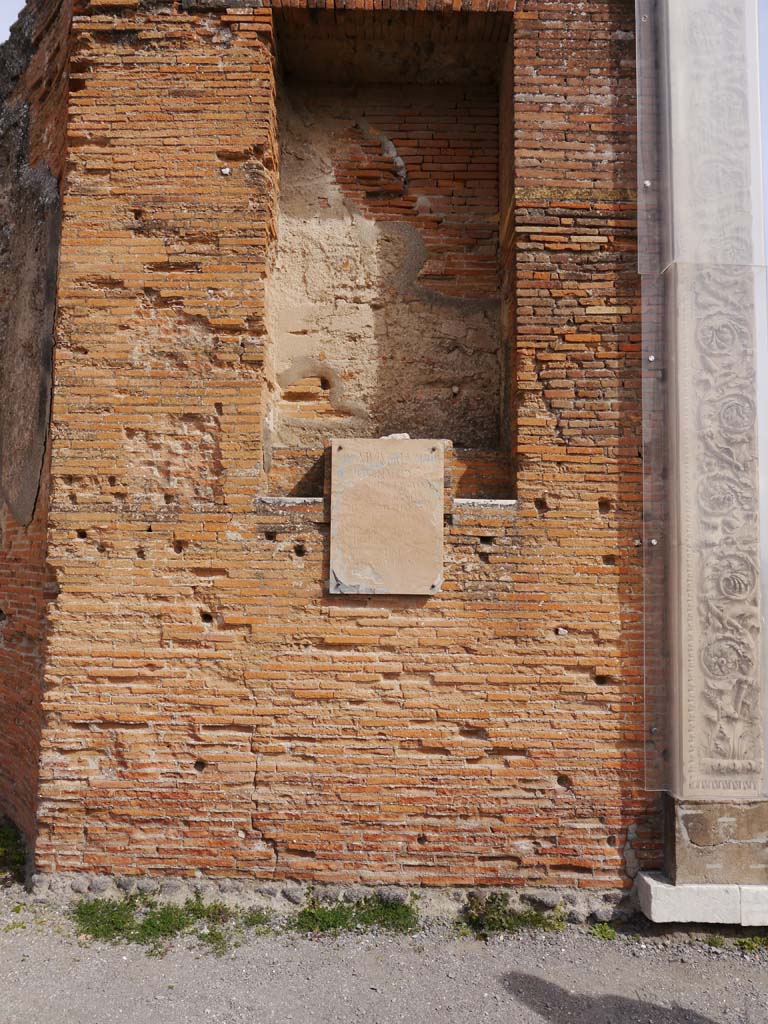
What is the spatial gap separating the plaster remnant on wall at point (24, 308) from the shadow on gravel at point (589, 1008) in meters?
4.15

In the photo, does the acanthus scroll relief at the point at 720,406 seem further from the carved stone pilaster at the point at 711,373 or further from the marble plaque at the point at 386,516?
the marble plaque at the point at 386,516

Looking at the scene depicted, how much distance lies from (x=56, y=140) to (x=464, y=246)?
2978 millimetres

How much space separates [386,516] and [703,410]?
1.93m

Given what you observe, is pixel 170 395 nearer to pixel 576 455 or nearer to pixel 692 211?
pixel 576 455

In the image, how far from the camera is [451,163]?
487 centimetres

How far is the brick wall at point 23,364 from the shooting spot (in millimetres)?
4652

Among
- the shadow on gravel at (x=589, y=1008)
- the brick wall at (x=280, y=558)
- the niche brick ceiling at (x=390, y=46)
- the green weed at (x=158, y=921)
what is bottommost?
the shadow on gravel at (x=589, y=1008)

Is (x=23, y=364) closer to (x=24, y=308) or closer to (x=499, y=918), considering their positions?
(x=24, y=308)

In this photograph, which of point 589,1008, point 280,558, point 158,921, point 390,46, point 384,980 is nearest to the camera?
point 589,1008

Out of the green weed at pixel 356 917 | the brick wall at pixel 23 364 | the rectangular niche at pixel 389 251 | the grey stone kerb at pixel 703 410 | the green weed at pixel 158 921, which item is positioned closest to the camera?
the green weed at pixel 158 921

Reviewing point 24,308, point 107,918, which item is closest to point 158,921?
point 107,918

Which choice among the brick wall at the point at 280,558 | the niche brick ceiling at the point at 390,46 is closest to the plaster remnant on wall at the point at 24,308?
the brick wall at the point at 280,558

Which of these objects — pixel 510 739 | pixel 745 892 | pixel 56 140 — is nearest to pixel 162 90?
pixel 56 140

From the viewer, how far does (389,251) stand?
4.87 m
